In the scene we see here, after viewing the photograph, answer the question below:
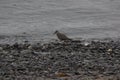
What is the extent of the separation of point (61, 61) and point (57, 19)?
651cm

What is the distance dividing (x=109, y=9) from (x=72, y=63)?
28.0 feet

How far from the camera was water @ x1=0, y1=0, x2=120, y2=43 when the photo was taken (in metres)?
13.9

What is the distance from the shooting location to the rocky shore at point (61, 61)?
8.35m

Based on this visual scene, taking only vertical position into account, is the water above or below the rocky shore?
below

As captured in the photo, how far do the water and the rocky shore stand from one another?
6.35ft

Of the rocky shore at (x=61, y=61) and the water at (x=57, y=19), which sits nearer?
the rocky shore at (x=61, y=61)

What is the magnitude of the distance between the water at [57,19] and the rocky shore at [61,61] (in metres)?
1.93

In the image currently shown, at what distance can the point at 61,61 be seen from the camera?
9484mm

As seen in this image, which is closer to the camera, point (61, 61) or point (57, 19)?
point (61, 61)

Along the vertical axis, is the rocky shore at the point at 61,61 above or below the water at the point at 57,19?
above

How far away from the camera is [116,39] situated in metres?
13.2

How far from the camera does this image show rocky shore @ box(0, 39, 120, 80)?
8352mm

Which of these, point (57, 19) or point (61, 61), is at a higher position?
point (61, 61)

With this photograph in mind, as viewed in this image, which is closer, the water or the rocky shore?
the rocky shore
